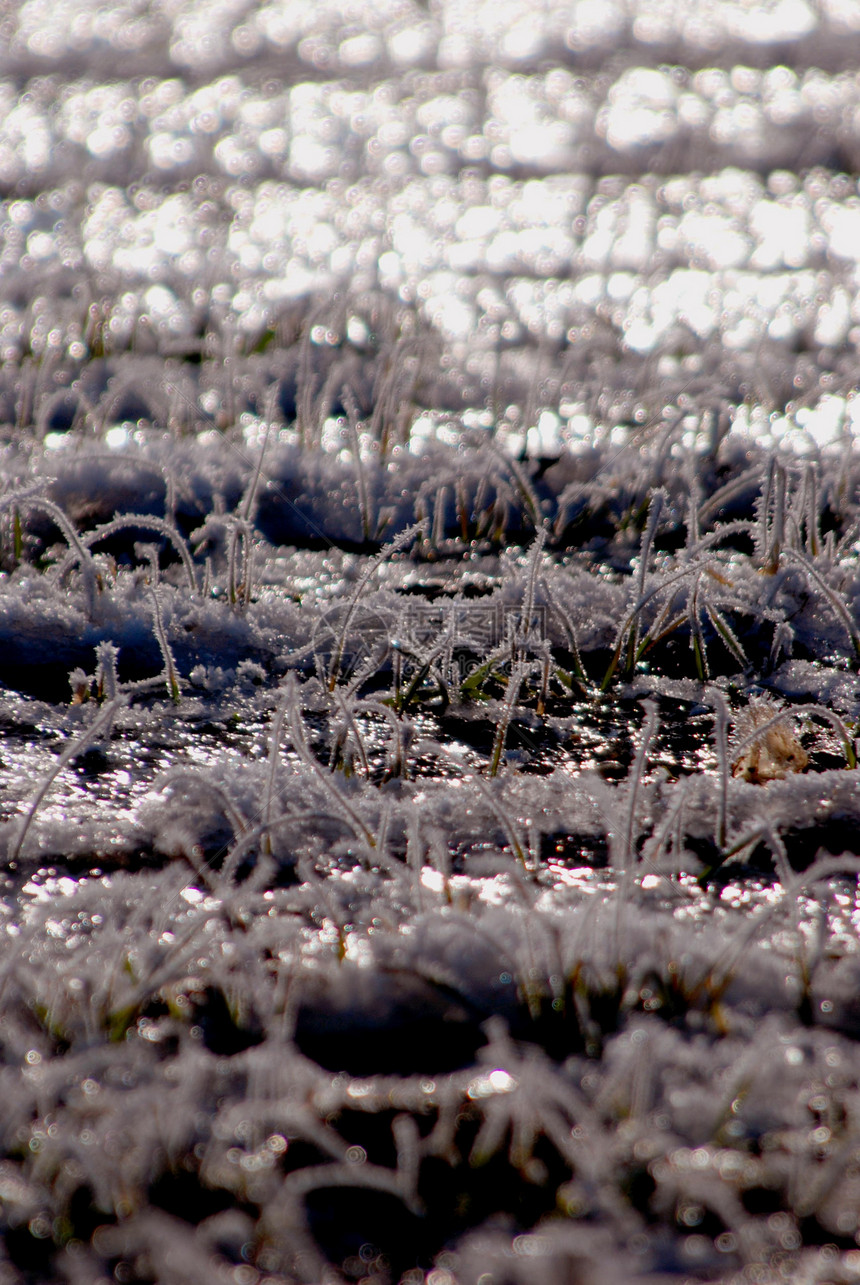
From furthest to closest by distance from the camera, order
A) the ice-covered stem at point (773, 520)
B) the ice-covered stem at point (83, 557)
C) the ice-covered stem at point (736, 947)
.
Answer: the ice-covered stem at point (773, 520) → the ice-covered stem at point (83, 557) → the ice-covered stem at point (736, 947)

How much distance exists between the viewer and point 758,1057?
1062 mm

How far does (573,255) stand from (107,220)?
9.10 feet

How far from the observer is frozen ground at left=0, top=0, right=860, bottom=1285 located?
1008 mm

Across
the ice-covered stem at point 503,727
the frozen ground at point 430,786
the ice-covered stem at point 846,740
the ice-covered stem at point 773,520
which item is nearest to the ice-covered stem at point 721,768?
the frozen ground at point 430,786

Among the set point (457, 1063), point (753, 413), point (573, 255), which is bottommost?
point (457, 1063)

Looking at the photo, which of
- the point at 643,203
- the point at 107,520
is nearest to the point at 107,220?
the point at 643,203

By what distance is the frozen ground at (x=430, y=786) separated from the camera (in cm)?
101

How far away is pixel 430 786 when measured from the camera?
1740 mm

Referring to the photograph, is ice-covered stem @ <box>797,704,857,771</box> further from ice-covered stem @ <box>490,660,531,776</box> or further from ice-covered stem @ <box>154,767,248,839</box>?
ice-covered stem @ <box>154,767,248,839</box>

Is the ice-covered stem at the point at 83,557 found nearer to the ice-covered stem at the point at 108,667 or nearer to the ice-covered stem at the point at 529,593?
the ice-covered stem at the point at 108,667

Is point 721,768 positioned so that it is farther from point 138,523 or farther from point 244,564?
point 138,523

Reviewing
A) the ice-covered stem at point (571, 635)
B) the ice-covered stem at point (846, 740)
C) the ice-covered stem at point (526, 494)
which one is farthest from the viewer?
the ice-covered stem at point (526, 494)

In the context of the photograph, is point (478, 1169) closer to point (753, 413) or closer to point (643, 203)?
point (753, 413)

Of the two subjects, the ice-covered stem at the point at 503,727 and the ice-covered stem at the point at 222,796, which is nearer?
the ice-covered stem at the point at 222,796
